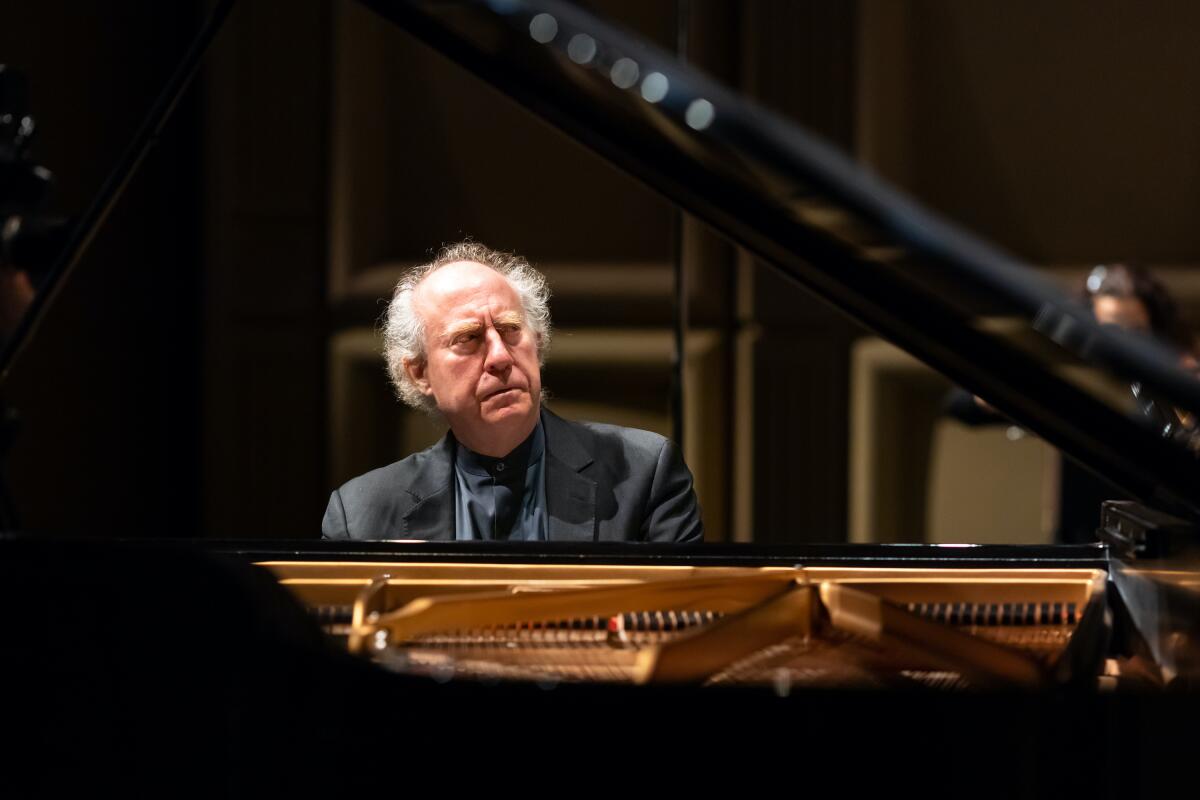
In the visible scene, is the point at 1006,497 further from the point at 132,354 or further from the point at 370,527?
the point at 132,354

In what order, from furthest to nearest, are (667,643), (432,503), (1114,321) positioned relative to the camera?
(1114,321), (432,503), (667,643)

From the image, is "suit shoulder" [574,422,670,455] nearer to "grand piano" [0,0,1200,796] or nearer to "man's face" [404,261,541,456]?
"man's face" [404,261,541,456]

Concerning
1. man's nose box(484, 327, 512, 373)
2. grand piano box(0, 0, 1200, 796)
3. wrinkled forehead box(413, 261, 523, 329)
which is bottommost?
grand piano box(0, 0, 1200, 796)

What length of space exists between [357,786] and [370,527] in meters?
0.86

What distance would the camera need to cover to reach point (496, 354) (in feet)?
6.01

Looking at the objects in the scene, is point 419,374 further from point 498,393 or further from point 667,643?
point 667,643

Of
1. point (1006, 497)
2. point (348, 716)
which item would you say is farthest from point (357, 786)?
point (1006, 497)

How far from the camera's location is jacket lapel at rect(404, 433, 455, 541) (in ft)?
5.85

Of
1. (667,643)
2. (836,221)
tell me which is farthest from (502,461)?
(836,221)

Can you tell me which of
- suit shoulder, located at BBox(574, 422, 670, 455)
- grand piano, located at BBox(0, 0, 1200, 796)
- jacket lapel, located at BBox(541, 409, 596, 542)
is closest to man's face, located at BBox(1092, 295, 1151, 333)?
suit shoulder, located at BBox(574, 422, 670, 455)

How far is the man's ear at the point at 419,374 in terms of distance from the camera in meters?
1.89

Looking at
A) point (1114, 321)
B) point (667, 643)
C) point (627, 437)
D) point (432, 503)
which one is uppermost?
point (1114, 321)

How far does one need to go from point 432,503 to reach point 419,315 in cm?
31

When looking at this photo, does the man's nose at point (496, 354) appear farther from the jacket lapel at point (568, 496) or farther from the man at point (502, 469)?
the jacket lapel at point (568, 496)
